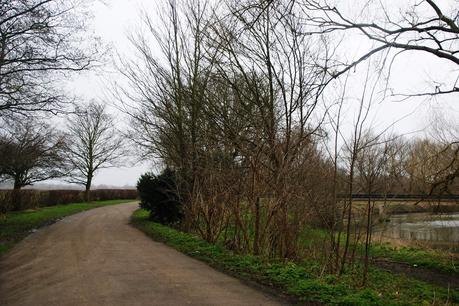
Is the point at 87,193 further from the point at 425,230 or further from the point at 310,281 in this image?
the point at 310,281

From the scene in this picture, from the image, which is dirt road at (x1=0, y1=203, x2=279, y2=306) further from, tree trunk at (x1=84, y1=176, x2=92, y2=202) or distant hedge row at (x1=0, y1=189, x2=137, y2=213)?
tree trunk at (x1=84, y1=176, x2=92, y2=202)

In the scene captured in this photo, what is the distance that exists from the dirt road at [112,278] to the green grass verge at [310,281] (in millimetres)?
440

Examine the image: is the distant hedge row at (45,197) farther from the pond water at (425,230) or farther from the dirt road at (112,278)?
the pond water at (425,230)

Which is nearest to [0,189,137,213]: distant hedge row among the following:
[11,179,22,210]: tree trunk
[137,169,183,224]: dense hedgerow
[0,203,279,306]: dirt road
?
[11,179,22,210]: tree trunk

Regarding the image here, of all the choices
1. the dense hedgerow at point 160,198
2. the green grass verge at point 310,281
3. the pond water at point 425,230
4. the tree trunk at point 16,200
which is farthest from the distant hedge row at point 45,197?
the pond water at point 425,230

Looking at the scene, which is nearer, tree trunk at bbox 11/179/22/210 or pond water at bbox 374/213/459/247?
pond water at bbox 374/213/459/247

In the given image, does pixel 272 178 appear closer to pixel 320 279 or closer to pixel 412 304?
pixel 320 279

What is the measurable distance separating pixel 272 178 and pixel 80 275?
15.5ft

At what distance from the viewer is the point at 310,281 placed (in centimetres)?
775

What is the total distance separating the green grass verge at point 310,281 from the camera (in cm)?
695

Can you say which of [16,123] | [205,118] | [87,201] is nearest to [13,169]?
[87,201]

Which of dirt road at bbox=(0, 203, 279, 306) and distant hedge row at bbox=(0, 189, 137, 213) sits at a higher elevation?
distant hedge row at bbox=(0, 189, 137, 213)

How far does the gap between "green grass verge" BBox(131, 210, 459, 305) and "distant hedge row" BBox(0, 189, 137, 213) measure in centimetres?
1939

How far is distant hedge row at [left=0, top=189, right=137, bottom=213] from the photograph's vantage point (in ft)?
92.7
